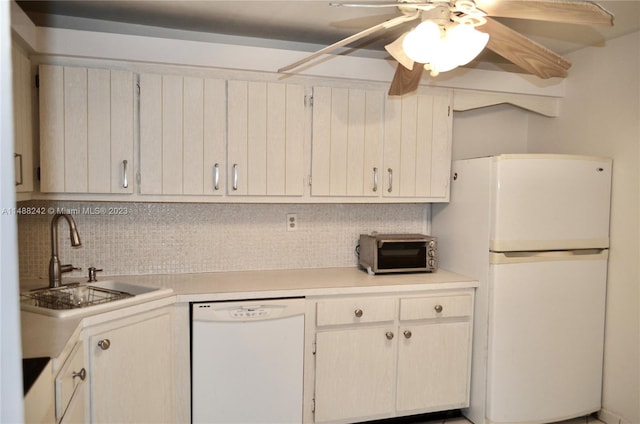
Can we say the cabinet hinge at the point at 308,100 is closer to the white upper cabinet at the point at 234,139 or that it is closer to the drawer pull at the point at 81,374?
the white upper cabinet at the point at 234,139

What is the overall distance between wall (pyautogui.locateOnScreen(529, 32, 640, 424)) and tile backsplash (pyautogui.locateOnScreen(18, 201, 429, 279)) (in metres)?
1.19

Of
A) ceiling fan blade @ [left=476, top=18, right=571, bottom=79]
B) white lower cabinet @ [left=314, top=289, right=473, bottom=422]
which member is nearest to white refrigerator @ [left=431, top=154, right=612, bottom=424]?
white lower cabinet @ [left=314, top=289, right=473, bottom=422]

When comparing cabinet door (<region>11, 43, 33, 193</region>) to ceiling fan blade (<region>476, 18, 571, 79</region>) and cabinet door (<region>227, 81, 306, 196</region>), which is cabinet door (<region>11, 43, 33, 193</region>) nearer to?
cabinet door (<region>227, 81, 306, 196</region>)

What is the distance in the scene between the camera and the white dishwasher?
236cm

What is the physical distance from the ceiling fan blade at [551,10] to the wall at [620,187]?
1.44 meters

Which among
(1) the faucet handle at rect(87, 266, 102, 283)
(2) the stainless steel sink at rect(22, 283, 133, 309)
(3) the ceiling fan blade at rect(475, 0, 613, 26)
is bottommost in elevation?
(2) the stainless steel sink at rect(22, 283, 133, 309)

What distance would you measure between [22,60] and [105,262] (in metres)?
1.16

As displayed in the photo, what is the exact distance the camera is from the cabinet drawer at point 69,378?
1.53 metres

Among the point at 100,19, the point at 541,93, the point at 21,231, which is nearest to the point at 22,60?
the point at 100,19

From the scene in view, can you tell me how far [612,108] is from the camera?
9.24 ft

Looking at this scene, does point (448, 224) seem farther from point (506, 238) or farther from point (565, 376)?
point (565, 376)

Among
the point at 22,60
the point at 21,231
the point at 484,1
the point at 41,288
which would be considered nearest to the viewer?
the point at 484,1

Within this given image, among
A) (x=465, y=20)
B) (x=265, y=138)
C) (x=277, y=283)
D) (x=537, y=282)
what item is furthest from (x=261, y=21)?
(x=537, y=282)

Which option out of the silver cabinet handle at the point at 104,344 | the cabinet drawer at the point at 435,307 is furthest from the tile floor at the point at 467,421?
the silver cabinet handle at the point at 104,344
